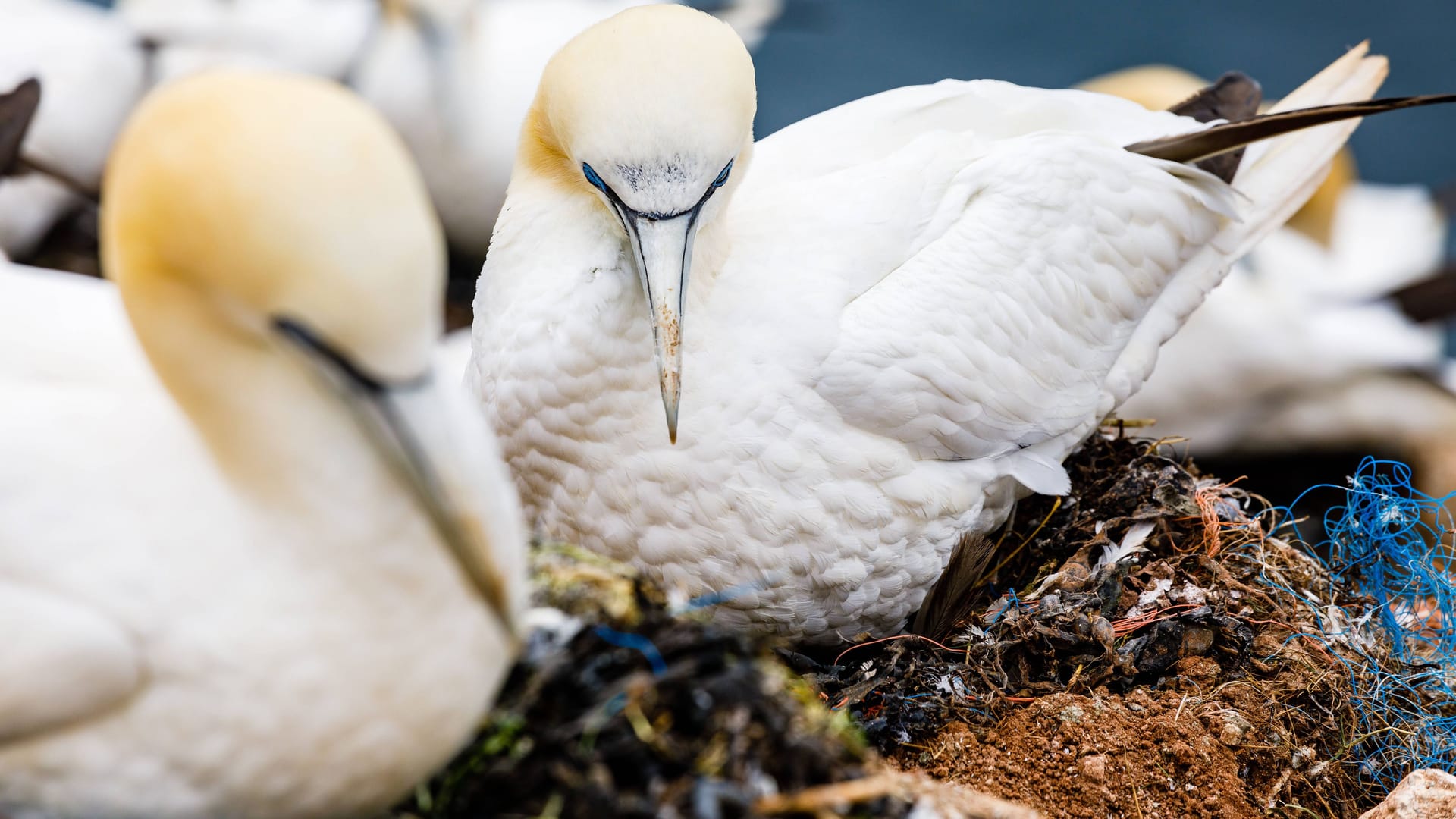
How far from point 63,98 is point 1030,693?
13.2 feet

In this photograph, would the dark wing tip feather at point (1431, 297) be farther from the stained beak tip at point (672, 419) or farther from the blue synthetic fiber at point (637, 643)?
the blue synthetic fiber at point (637, 643)

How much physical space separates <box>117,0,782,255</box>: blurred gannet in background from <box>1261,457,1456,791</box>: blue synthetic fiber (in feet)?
10.5

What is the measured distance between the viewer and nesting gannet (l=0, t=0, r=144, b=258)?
4.71 metres

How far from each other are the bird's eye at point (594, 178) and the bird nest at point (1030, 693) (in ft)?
2.17

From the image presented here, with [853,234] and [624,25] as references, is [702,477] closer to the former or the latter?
[853,234]

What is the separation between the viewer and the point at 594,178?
243cm

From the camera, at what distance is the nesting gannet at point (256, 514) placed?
137 cm

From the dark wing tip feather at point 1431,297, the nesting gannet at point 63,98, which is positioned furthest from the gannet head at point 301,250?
the dark wing tip feather at point 1431,297

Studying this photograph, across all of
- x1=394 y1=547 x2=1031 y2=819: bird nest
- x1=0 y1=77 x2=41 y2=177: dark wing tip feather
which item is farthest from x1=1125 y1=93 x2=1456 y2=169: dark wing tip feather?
x1=0 y1=77 x2=41 y2=177: dark wing tip feather

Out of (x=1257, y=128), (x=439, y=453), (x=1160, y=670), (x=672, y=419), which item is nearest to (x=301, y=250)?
(x=439, y=453)

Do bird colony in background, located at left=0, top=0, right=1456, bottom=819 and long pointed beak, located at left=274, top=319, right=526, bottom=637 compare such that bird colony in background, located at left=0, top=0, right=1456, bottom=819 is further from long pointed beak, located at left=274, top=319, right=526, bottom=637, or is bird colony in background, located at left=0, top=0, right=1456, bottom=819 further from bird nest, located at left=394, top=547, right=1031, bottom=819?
bird nest, located at left=394, top=547, right=1031, bottom=819

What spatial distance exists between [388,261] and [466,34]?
431cm

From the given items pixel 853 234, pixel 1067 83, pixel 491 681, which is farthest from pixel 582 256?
pixel 1067 83

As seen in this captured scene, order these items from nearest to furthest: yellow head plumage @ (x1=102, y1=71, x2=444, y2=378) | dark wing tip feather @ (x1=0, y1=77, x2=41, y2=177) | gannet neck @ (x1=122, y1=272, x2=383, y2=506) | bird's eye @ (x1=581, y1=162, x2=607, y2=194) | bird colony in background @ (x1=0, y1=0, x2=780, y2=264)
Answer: yellow head plumage @ (x1=102, y1=71, x2=444, y2=378)
gannet neck @ (x1=122, y1=272, x2=383, y2=506)
bird's eye @ (x1=581, y1=162, x2=607, y2=194)
dark wing tip feather @ (x1=0, y1=77, x2=41, y2=177)
bird colony in background @ (x1=0, y1=0, x2=780, y2=264)
